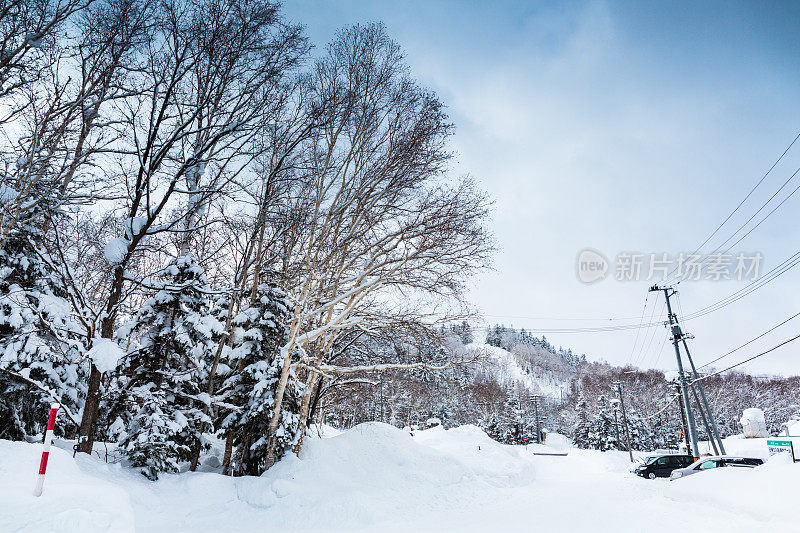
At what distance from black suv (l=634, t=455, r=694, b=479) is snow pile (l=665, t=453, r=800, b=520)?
12596mm

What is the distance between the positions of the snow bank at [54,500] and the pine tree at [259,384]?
625cm

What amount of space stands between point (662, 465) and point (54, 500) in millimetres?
26847

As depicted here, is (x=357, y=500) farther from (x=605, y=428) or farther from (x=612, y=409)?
(x=605, y=428)

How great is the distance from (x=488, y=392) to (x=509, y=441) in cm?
1311

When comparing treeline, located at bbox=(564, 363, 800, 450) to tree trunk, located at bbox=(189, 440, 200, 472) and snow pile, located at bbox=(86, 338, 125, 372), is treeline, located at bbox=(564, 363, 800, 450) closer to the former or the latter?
tree trunk, located at bbox=(189, 440, 200, 472)

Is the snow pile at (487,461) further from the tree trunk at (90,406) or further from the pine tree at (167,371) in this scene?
the tree trunk at (90,406)

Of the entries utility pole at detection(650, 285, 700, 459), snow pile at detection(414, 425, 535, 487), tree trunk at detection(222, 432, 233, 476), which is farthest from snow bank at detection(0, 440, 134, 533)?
utility pole at detection(650, 285, 700, 459)

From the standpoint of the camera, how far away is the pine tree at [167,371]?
9.74 metres

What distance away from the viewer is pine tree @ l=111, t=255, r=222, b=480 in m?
9.74

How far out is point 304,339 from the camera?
11609 millimetres

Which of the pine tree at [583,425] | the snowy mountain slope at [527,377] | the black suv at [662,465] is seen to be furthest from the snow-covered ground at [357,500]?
the snowy mountain slope at [527,377]

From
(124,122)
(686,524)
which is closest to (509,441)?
(686,524)

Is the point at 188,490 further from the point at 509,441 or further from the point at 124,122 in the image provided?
the point at 509,441

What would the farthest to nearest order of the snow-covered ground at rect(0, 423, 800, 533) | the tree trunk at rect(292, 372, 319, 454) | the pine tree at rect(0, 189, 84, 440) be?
the tree trunk at rect(292, 372, 319, 454) → the pine tree at rect(0, 189, 84, 440) → the snow-covered ground at rect(0, 423, 800, 533)
